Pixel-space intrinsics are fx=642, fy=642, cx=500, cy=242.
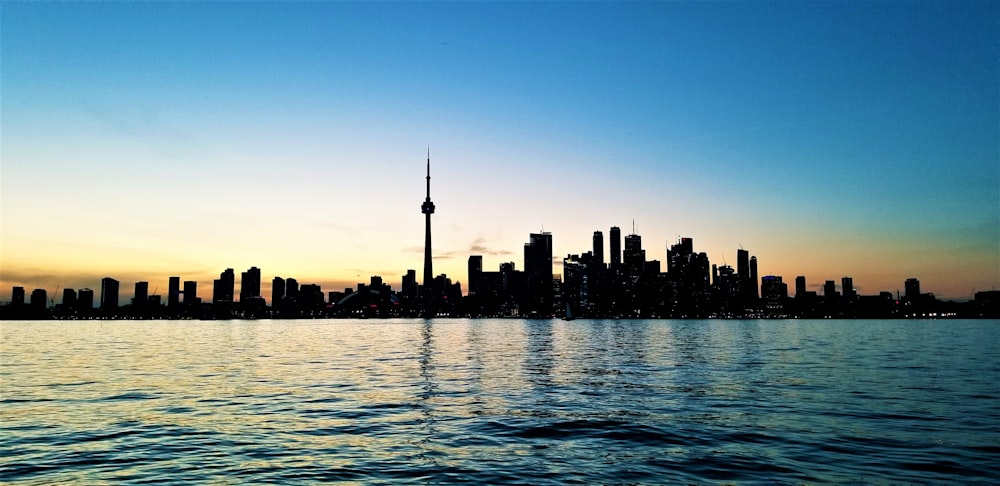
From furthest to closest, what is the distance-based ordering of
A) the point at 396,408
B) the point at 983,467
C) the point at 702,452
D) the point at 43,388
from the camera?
the point at 43,388 → the point at 396,408 → the point at 702,452 → the point at 983,467

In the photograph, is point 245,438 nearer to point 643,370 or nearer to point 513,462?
point 513,462

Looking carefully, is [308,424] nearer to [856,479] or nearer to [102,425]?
[102,425]

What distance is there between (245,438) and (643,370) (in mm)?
42017

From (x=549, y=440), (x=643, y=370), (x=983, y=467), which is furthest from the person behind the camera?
(x=643, y=370)

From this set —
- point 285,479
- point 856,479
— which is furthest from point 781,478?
point 285,479

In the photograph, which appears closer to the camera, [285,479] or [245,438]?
[285,479]

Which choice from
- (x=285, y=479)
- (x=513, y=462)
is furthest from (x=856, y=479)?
(x=285, y=479)

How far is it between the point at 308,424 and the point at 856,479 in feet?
72.1

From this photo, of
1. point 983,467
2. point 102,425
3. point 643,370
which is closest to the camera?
point 983,467

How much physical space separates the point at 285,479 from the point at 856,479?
690 inches

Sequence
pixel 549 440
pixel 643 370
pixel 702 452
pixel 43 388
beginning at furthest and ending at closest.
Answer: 1. pixel 643 370
2. pixel 43 388
3. pixel 549 440
4. pixel 702 452

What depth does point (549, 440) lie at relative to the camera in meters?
25.7

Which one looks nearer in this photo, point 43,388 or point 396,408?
point 396,408

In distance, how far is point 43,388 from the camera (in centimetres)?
4475
